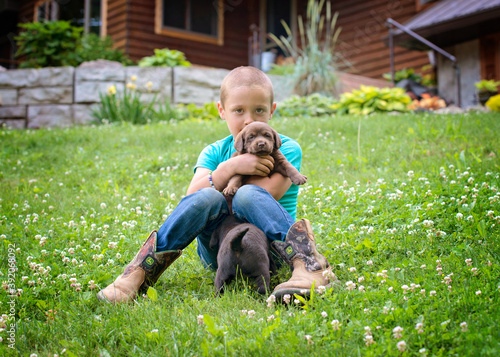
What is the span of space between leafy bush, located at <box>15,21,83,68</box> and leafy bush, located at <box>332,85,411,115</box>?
6.94 m

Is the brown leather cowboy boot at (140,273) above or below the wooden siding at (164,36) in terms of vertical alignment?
below

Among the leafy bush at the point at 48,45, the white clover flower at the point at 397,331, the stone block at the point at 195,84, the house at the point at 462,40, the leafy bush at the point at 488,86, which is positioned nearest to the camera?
the white clover flower at the point at 397,331

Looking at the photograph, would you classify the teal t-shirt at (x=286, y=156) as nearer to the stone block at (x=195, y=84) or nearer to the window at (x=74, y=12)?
the stone block at (x=195, y=84)

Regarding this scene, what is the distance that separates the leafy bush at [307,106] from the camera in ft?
29.1

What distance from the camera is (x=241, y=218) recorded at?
2504 millimetres

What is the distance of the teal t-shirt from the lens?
2842 mm

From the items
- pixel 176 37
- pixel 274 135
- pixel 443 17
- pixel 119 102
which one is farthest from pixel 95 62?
pixel 274 135

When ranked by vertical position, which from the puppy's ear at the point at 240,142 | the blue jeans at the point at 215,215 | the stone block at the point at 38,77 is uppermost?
the stone block at the point at 38,77

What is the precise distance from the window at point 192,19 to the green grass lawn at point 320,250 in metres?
9.82

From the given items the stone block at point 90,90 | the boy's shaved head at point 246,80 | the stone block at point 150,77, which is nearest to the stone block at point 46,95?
the stone block at point 90,90

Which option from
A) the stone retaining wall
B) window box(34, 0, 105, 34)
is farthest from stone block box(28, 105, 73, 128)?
window box(34, 0, 105, 34)

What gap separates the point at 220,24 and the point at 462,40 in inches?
312

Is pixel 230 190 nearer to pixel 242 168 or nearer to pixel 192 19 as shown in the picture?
pixel 242 168

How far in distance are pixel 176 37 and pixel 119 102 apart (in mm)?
6460
